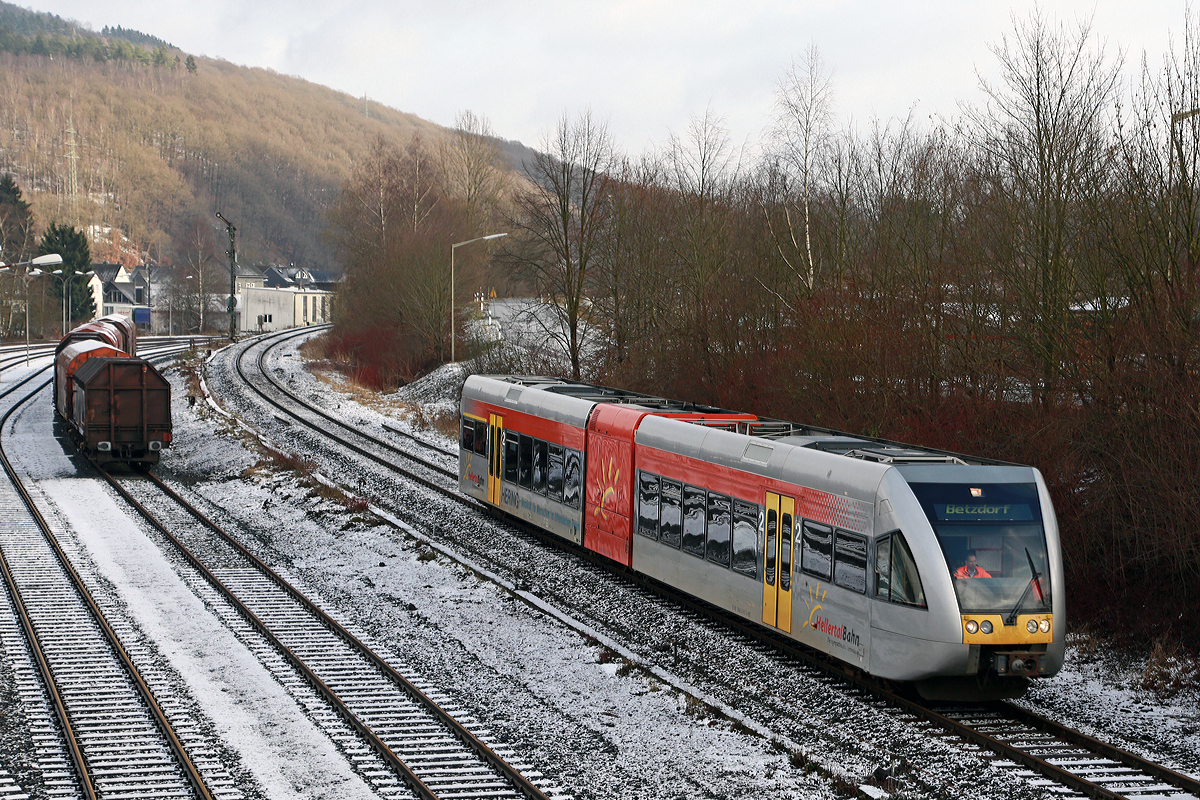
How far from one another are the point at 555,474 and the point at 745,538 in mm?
6601

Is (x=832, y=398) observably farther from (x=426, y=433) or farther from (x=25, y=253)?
(x=25, y=253)

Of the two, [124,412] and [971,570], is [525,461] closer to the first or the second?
[971,570]

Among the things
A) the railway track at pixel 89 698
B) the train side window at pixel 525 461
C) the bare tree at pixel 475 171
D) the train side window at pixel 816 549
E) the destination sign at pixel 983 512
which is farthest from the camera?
the bare tree at pixel 475 171

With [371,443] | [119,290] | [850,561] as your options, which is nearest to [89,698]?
[850,561]

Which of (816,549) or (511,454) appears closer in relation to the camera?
(816,549)

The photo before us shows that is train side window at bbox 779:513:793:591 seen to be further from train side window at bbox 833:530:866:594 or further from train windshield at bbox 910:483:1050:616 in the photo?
train windshield at bbox 910:483:1050:616

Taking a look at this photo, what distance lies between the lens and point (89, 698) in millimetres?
13219

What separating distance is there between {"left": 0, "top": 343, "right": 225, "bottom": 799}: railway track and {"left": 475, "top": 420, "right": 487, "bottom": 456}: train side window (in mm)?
8331

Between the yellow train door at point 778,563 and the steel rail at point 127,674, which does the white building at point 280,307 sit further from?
the yellow train door at point 778,563

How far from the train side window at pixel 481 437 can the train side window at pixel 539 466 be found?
255cm

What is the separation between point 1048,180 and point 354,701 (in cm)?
1315

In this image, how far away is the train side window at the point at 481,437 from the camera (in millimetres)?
24047

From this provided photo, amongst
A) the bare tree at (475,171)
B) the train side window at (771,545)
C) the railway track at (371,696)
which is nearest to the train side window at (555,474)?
the railway track at (371,696)

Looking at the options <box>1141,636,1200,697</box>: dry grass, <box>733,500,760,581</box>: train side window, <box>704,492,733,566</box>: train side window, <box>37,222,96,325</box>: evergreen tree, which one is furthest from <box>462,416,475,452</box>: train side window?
<box>37,222,96,325</box>: evergreen tree
